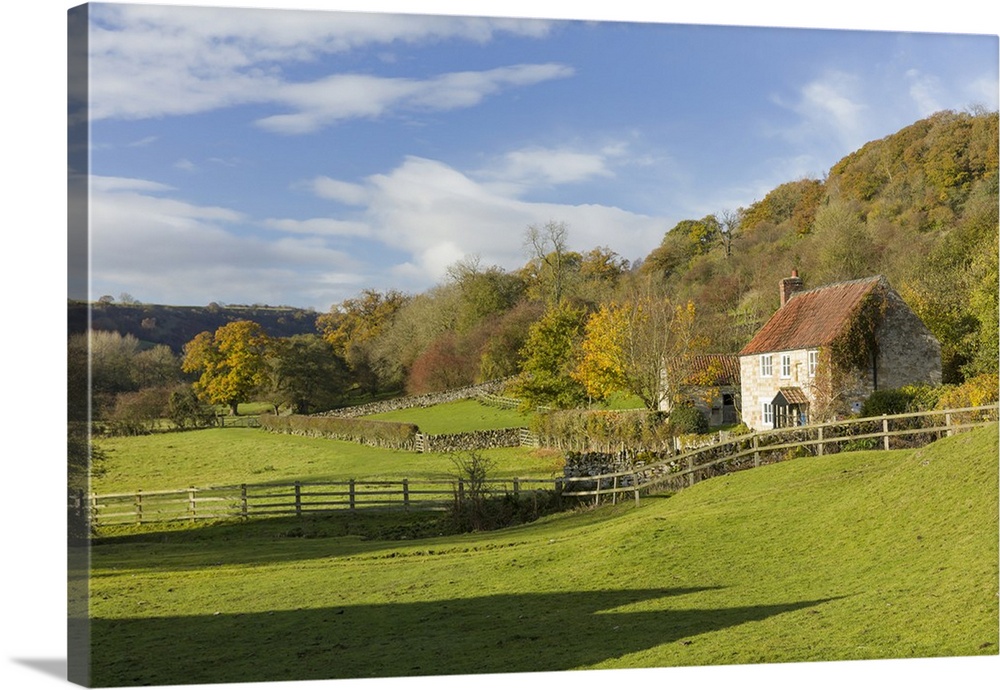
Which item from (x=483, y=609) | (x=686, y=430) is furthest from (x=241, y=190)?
(x=686, y=430)

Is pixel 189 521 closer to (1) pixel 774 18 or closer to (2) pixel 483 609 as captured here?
(2) pixel 483 609

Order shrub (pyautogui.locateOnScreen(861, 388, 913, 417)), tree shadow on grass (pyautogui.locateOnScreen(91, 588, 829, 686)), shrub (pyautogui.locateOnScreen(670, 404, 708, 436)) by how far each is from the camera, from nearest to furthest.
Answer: tree shadow on grass (pyautogui.locateOnScreen(91, 588, 829, 686))
shrub (pyautogui.locateOnScreen(861, 388, 913, 417))
shrub (pyautogui.locateOnScreen(670, 404, 708, 436))

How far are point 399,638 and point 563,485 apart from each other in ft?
18.3

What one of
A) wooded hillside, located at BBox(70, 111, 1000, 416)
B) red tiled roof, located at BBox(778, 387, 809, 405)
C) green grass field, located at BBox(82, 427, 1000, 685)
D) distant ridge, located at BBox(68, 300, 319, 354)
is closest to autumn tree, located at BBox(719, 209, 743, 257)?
wooded hillside, located at BBox(70, 111, 1000, 416)

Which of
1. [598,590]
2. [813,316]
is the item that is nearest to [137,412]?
[598,590]

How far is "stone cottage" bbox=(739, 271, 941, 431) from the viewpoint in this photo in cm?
1141

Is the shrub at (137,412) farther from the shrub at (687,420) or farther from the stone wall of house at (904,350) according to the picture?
the stone wall of house at (904,350)

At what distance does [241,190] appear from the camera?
9.30 metres

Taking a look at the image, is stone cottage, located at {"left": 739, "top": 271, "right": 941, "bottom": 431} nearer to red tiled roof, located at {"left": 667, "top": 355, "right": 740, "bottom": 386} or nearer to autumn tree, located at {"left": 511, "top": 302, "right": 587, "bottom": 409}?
red tiled roof, located at {"left": 667, "top": 355, "right": 740, "bottom": 386}

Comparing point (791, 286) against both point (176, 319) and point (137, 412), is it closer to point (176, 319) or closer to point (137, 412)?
point (176, 319)

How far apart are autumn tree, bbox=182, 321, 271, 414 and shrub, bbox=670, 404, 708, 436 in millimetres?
5762

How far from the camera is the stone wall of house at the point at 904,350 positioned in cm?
1113

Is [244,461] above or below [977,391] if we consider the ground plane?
below

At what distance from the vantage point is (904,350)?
37.6 feet
